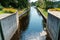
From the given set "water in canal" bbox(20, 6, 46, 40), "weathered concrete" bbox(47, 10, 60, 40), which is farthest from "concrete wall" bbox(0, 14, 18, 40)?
"weathered concrete" bbox(47, 10, 60, 40)

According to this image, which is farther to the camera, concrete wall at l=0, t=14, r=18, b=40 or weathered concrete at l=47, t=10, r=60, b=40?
concrete wall at l=0, t=14, r=18, b=40

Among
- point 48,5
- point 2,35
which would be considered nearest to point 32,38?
point 2,35

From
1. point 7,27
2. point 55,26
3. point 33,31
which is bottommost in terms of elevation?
point 33,31

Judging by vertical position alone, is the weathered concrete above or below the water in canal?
above

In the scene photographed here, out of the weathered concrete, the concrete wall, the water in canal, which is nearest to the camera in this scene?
the weathered concrete

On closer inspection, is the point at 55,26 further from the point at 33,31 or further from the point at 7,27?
the point at 33,31

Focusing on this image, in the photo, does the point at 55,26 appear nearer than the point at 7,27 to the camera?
Yes

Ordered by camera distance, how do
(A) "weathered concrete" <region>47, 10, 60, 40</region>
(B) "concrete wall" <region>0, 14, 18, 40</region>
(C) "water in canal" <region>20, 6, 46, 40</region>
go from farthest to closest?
(C) "water in canal" <region>20, 6, 46, 40</region>
(B) "concrete wall" <region>0, 14, 18, 40</region>
(A) "weathered concrete" <region>47, 10, 60, 40</region>

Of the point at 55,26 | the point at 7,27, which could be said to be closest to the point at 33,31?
the point at 7,27

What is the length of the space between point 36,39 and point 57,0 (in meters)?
41.8

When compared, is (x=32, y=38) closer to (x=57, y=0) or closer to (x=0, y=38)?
(x=0, y=38)

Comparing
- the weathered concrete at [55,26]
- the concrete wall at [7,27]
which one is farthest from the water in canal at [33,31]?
the concrete wall at [7,27]

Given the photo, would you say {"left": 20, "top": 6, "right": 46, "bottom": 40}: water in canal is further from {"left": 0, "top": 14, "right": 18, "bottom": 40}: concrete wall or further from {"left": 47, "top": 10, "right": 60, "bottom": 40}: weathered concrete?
{"left": 0, "top": 14, "right": 18, "bottom": 40}: concrete wall

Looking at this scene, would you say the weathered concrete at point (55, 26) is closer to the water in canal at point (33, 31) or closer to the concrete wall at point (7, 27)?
the water in canal at point (33, 31)
